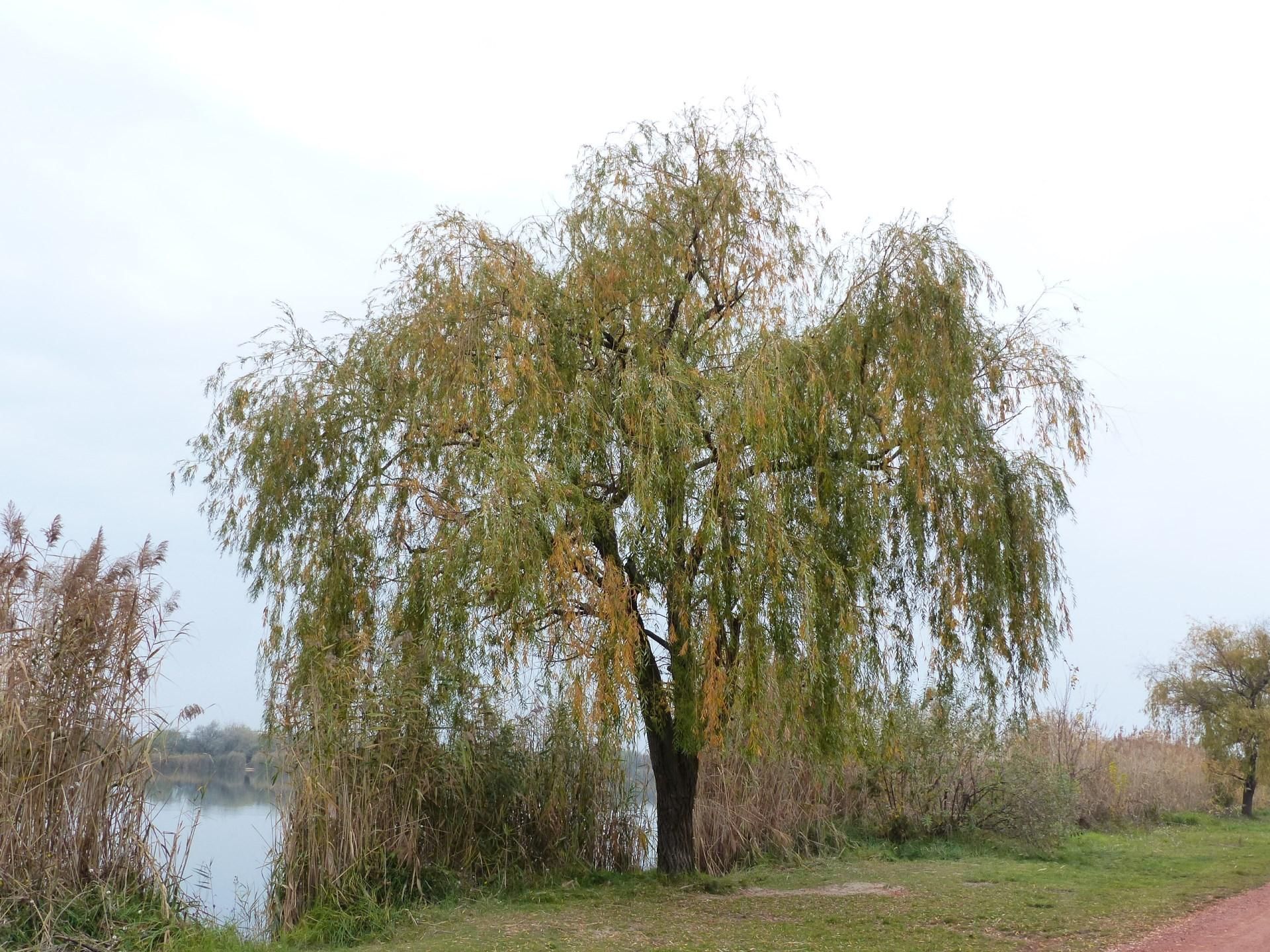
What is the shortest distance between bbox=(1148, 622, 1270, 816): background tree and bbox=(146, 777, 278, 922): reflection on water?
71.0 ft

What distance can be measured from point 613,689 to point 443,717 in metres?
2.32

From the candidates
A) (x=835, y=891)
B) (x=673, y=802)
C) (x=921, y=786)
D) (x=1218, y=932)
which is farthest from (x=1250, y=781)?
(x=673, y=802)

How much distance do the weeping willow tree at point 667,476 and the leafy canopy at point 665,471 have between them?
1.3 inches

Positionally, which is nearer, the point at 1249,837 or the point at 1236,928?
the point at 1236,928

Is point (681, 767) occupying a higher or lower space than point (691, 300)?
lower

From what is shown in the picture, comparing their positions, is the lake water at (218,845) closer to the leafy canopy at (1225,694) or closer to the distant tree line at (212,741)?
the distant tree line at (212,741)

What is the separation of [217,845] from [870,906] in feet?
21.7

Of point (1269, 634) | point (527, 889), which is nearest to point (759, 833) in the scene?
point (527, 889)

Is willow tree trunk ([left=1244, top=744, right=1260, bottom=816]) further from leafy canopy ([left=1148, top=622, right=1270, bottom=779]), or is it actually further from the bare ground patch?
the bare ground patch

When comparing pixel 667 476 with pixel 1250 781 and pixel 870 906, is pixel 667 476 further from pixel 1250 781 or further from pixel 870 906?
pixel 1250 781

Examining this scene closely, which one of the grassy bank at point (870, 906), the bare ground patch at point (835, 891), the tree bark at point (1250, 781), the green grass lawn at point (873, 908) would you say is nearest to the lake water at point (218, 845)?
the grassy bank at point (870, 906)

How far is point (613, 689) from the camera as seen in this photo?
9047 millimetres

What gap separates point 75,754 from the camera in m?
7.95

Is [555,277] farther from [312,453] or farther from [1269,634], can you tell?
[1269,634]
